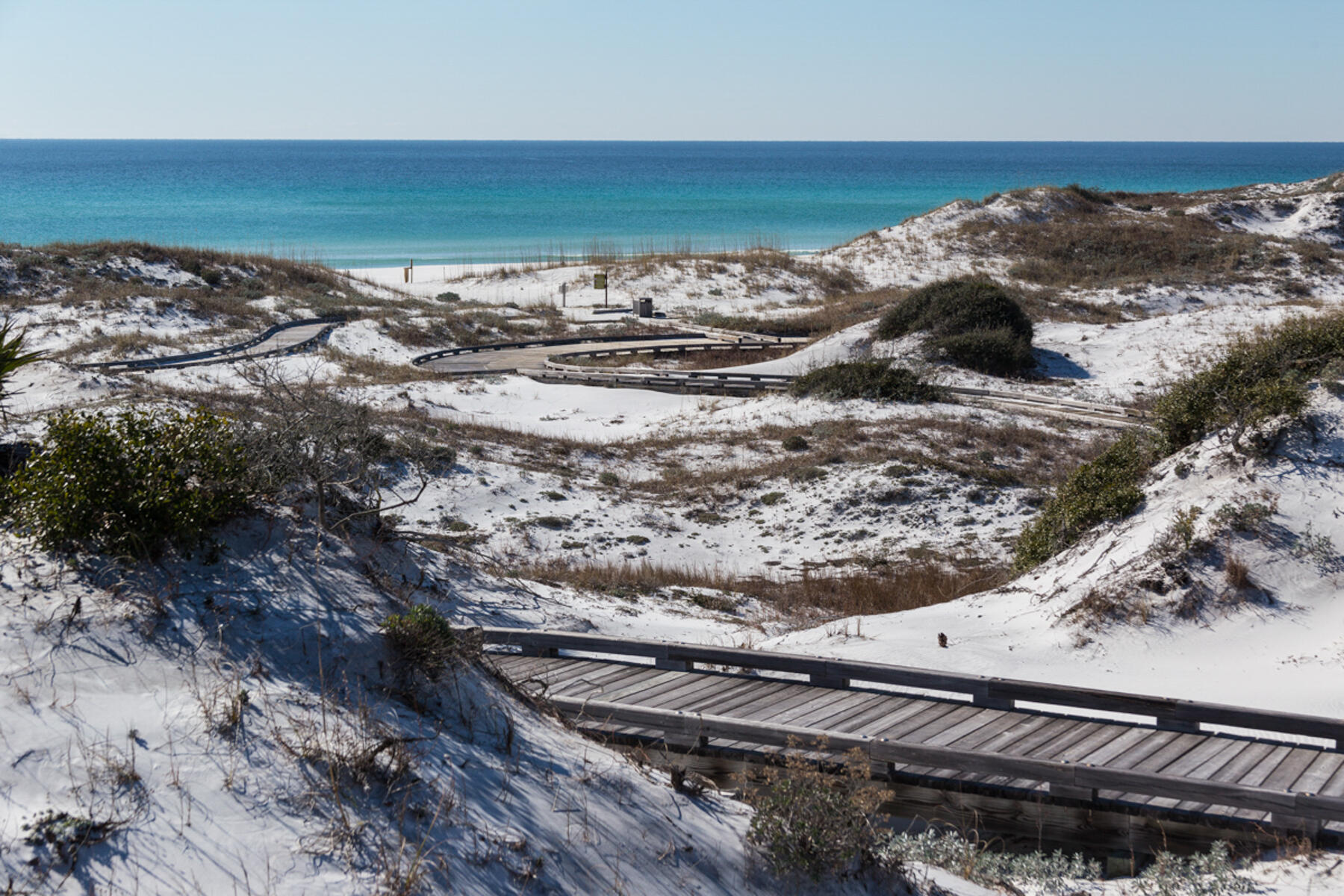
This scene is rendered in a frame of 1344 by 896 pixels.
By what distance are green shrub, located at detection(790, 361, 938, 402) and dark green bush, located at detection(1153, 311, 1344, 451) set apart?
10644 mm

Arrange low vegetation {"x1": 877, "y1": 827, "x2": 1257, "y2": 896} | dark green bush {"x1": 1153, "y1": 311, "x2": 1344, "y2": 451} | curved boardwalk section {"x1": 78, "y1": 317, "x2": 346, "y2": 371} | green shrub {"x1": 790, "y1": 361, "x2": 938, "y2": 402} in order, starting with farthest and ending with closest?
curved boardwalk section {"x1": 78, "y1": 317, "x2": 346, "y2": 371} < green shrub {"x1": 790, "y1": 361, "x2": 938, "y2": 402} < dark green bush {"x1": 1153, "y1": 311, "x2": 1344, "y2": 451} < low vegetation {"x1": 877, "y1": 827, "x2": 1257, "y2": 896}

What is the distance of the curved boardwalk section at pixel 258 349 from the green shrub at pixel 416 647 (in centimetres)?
1961

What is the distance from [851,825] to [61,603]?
481cm

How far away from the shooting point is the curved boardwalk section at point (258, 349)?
27391 millimetres

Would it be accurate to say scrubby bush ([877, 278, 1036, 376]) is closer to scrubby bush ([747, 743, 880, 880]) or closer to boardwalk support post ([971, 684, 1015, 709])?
boardwalk support post ([971, 684, 1015, 709])

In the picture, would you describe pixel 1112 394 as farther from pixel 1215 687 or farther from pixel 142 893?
pixel 142 893

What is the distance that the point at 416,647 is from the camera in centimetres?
639

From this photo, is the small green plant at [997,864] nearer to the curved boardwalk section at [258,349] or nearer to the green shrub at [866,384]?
the green shrub at [866,384]

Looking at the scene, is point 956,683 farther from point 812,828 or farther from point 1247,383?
point 1247,383

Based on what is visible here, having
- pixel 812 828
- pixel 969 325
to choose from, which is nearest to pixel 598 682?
pixel 812 828

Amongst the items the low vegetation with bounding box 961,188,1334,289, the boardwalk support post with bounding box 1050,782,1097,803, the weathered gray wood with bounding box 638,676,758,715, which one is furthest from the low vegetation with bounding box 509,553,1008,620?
the low vegetation with bounding box 961,188,1334,289

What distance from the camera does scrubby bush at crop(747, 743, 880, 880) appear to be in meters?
5.41

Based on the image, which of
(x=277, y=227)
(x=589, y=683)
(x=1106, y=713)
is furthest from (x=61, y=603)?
(x=277, y=227)

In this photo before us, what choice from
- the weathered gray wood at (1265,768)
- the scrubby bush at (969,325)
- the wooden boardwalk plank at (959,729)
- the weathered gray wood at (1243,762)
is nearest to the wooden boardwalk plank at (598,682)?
the wooden boardwalk plank at (959,729)
